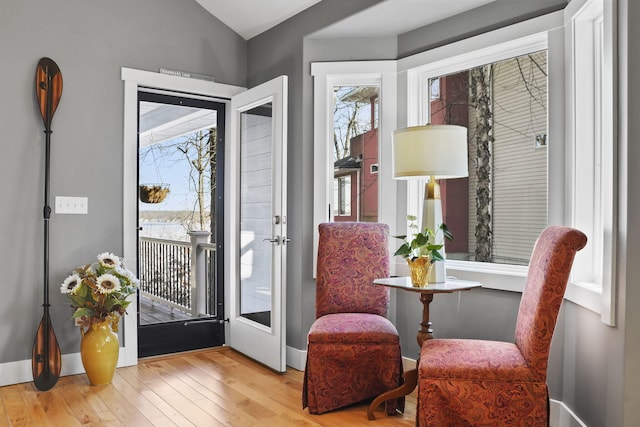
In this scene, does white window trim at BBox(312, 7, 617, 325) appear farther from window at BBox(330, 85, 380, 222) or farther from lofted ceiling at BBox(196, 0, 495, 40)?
lofted ceiling at BBox(196, 0, 495, 40)

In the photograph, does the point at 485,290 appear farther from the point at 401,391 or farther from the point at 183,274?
the point at 183,274

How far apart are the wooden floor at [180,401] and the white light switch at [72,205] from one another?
112 centimetres

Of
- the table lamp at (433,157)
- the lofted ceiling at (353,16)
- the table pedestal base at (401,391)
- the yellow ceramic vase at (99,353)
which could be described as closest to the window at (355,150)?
the lofted ceiling at (353,16)

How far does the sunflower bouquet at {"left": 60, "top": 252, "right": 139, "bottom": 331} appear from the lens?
3326 millimetres

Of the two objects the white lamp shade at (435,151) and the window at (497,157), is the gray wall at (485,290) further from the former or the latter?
the white lamp shade at (435,151)

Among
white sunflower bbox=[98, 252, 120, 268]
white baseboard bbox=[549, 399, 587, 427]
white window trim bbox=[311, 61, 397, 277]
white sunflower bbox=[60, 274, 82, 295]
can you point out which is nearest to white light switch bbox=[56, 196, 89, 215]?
white sunflower bbox=[98, 252, 120, 268]

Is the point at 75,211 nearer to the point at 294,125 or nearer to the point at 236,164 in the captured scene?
the point at 236,164

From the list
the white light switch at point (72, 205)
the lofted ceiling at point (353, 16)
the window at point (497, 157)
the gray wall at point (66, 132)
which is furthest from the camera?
the white light switch at point (72, 205)

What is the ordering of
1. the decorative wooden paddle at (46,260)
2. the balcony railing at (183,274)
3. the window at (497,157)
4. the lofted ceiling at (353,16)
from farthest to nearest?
the balcony railing at (183,274) → the decorative wooden paddle at (46,260) → the lofted ceiling at (353,16) → the window at (497,157)

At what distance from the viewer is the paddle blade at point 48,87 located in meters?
3.43

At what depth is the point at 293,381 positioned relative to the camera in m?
3.46

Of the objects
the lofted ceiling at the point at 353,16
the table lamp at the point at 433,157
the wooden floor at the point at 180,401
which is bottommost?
the wooden floor at the point at 180,401

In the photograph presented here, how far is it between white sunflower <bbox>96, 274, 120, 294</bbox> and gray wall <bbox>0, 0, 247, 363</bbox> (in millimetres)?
432

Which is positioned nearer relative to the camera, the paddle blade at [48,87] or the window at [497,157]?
the window at [497,157]
